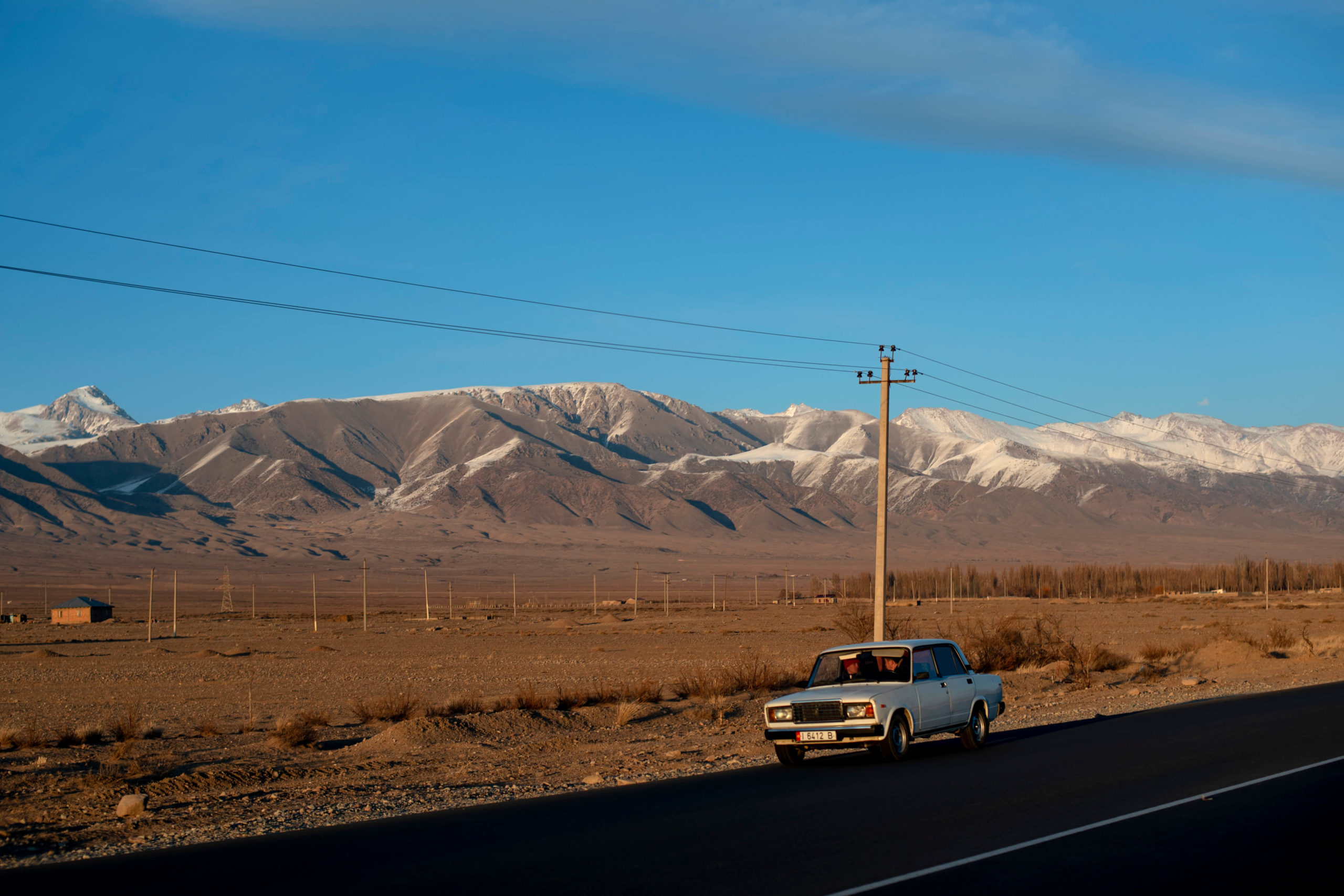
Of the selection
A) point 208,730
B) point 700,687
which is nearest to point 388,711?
point 208,730

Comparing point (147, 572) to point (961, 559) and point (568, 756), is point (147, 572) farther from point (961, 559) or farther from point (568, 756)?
point (568, 756)

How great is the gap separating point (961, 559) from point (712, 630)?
130 metres

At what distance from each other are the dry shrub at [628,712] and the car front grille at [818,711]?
7.67 m

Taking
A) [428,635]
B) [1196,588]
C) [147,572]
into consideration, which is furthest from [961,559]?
[428,635]

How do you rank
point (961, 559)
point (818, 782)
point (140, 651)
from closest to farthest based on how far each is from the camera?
1. point (818, 782)
2. point (140, 651)
3. point (961, 559)

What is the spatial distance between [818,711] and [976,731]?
9.42 ft

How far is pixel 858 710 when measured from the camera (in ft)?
47.1

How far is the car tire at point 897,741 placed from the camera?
47.7ft

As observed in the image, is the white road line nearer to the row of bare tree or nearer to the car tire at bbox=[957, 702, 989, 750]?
the car tire at bbox=[957, 702, 989, 750]

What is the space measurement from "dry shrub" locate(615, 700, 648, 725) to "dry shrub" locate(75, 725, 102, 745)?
9232 millimetres

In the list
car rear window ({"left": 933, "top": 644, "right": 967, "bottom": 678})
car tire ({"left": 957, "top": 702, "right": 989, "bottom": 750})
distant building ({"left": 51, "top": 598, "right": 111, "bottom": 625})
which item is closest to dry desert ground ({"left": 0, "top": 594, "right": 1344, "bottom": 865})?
car rear window ({"left": 933, "top": 644, "right": 967, "bottom": 678})

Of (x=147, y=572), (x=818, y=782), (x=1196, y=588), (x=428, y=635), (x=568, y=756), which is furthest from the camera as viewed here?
(x=147, y=572)

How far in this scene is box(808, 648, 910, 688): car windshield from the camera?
1532cm

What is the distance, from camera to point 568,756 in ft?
57.5
